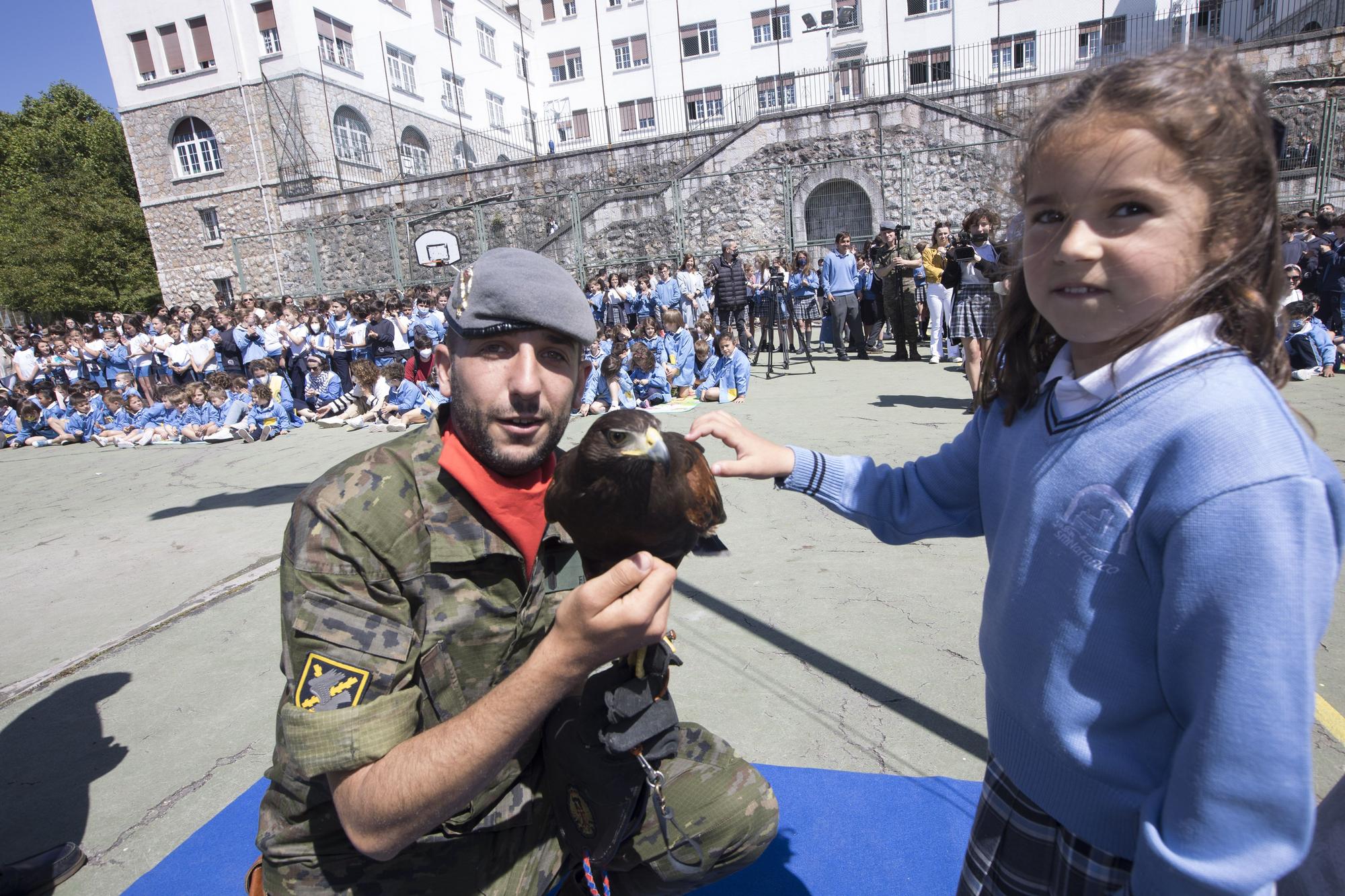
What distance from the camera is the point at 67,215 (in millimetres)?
34156

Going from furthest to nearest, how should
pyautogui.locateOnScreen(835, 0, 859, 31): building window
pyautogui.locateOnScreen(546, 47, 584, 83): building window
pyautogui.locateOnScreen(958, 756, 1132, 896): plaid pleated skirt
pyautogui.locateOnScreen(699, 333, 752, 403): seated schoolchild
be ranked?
1. pyautogui.locateOnScreen(546, 47, 584, 83): building window
2. pyautogui.locateOnScreen(835, 0, 859, 31): building window
3. pyautogui.locateOnScreen(699, 333, 752, 403): seated schoolchild
4. pyautogui.locateOnScreen(958, 756, 1132, 896): plaid pleated skirt

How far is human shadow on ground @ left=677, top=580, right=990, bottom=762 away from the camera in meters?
3.04

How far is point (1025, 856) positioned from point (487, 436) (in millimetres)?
1504

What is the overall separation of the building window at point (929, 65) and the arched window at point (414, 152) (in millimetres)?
23834

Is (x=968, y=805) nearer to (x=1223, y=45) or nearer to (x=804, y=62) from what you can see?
(x=1223, y=45)

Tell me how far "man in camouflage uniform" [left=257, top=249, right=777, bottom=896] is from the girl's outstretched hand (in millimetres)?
407

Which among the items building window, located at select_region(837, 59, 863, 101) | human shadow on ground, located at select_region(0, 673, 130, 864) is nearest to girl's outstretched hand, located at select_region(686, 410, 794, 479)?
human shadow on ground, located at select_region(0, 673, 130, 864)

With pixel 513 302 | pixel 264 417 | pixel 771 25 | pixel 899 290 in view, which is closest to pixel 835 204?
pixel 899 290

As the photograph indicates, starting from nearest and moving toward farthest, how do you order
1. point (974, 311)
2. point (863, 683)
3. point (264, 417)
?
point (863, 683) → point (974, 311) → point (264, 417)

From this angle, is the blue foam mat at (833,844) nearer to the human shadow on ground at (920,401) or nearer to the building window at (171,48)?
the human shadow on ground at (920,401)

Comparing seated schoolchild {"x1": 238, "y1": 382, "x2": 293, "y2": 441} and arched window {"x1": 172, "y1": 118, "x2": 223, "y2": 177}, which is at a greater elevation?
arched window {"x1": 172, "y1": 118, "x2": 223, "y2": 177}

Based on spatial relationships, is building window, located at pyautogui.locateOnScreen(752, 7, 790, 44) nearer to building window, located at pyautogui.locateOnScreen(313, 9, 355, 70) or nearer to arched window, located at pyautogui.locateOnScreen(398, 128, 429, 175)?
arched window, located at pyautogui.locateOnScreen(398, 128, 429, 175)

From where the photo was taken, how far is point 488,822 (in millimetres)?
1867

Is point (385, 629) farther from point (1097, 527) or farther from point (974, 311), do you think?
point (974, 311)
